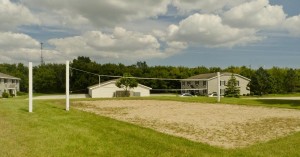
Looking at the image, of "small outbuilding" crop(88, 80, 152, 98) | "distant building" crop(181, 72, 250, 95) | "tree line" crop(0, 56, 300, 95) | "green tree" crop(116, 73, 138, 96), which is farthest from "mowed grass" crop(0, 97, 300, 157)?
"distant building" crop(181, 72, 250, 95)

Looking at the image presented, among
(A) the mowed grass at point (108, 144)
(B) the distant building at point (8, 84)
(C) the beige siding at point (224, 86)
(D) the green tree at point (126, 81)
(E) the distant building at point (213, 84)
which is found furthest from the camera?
(C) the beige siding at point (224, 86)

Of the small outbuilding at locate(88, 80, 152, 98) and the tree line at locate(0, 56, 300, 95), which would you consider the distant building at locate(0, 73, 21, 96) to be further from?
the small outbuilding at locate(88, 80, 152, 98)

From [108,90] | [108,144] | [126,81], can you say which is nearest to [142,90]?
[108,90]

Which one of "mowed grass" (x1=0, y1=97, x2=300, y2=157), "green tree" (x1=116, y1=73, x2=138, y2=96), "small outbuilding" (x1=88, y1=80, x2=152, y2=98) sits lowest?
"mowed grass" (x1=0, y1=97, x2=300, y2=157)

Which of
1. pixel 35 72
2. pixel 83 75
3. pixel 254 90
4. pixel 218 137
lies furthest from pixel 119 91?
pixel 218 137

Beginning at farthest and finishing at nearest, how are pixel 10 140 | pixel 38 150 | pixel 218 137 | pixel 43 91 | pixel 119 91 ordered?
pixel 43 91
pixel 119 91
pixel 218 137
pixel 10 140
pixel 38 150

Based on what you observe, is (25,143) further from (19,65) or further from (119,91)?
(19,65)

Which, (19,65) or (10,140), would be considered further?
(19,65)

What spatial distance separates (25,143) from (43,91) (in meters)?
95.1

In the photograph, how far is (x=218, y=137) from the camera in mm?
11602

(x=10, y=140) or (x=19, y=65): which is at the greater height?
(x=19, y=65)

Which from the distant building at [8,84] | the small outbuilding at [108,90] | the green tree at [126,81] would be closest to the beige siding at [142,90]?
the small outbuilding at [108,90]

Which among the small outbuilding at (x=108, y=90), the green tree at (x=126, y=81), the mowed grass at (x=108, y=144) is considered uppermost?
the green tree at (x=126, y=81)

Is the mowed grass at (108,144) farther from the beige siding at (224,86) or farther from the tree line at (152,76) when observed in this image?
the beige siding at (224,86)
